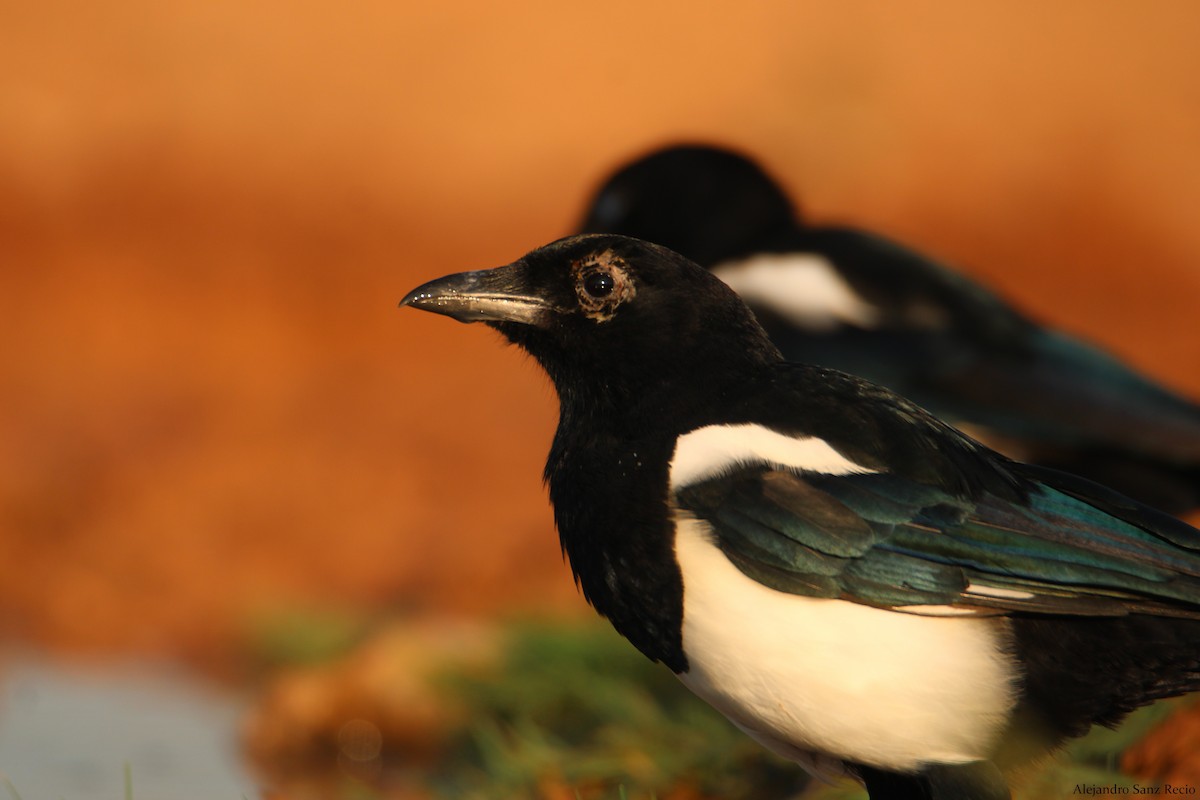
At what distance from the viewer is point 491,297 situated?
103 inches

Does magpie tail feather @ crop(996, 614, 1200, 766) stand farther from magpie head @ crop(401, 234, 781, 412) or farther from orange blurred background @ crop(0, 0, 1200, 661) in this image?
orange blurred background @ crop(0, 0, 1200, 661)

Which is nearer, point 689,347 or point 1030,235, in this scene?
point 689,347

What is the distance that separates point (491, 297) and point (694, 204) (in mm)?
2284

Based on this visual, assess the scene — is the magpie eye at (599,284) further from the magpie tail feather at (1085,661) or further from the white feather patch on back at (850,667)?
the magpie tail feather at (1085,661)

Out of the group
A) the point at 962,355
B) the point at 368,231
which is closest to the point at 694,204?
the point at 962,355

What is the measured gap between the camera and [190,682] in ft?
15.1

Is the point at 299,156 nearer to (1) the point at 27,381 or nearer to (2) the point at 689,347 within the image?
(1) the point at 27,381

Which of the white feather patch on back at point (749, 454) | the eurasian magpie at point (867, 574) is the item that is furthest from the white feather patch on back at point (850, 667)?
the white feather patch on back at point (749, 454)

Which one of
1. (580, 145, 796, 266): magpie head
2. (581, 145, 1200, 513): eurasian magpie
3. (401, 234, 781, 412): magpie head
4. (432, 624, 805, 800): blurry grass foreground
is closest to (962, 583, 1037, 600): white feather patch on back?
(401, 234, 781, 412): magpie head

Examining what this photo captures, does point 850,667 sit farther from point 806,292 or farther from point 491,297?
point 806,292

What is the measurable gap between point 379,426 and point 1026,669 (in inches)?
184

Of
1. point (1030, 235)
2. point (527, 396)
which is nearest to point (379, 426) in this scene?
point (527, 396)

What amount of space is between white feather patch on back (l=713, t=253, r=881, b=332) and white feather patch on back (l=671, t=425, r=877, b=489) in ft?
5.98

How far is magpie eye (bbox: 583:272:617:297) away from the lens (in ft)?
8.51
